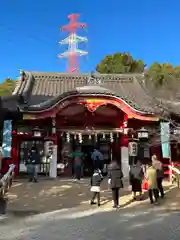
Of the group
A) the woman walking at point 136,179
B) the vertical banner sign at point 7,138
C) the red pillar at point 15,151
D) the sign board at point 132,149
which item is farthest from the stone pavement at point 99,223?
the red pillar at point 15,151

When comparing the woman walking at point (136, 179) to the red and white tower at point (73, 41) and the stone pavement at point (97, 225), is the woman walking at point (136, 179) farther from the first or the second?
the red and white tower at point (73, 41)

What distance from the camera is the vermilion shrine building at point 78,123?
15031 mm

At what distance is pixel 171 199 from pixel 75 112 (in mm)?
7579

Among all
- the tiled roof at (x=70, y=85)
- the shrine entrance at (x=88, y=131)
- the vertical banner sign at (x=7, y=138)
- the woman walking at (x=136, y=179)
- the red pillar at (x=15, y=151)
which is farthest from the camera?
the tiled roof at (x=70, y=85)

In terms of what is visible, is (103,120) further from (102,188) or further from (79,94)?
(102,188)

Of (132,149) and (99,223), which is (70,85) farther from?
(99,223)

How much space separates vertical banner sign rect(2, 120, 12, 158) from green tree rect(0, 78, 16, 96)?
49.5 ft

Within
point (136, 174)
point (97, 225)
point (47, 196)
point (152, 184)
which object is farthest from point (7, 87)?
point (97, 225)

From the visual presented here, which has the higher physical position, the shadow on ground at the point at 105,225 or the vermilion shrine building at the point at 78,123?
the vermilion shrine building at the point at 78,123

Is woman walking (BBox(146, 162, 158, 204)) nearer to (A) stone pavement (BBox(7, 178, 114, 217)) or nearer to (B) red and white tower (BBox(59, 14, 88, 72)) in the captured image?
(A) stone pavement (BBox(7, 178, 114, 217))

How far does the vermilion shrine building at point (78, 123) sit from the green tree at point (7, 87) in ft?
36.6

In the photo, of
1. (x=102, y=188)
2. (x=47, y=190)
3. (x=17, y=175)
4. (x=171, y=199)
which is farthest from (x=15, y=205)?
(x=17, y=175)

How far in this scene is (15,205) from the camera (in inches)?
375

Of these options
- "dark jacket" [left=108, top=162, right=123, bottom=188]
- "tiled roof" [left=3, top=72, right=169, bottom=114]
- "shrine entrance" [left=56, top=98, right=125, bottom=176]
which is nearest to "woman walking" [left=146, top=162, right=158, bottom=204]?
"dark jacket" [left=108, top=162, right=123, bottom=188]
